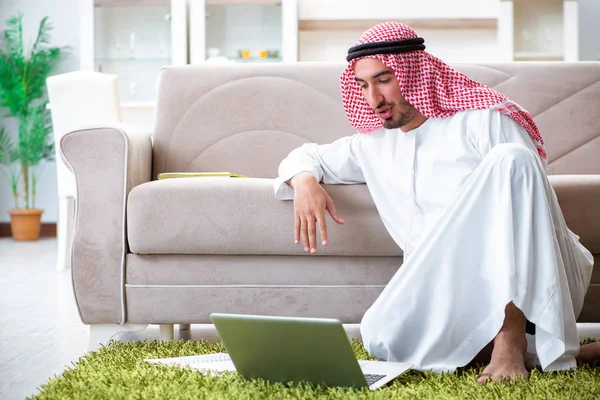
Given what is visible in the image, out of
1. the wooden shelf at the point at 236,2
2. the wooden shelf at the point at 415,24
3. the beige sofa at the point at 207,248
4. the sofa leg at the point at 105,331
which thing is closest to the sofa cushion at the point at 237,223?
the beige sofa at the point at 207,248

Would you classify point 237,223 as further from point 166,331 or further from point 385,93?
point 385,93

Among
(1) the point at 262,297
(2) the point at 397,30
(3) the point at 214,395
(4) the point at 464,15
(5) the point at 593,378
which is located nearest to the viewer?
(3) the point at 214,395

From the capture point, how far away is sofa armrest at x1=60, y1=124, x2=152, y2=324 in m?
1.98

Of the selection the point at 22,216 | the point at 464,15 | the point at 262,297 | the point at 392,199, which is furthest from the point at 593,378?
the point at 22,216

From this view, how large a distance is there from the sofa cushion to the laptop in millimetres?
505

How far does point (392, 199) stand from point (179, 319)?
0.64 meters

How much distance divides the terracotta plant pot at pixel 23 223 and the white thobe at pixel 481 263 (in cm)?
475

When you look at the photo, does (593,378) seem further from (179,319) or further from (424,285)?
(179,319)

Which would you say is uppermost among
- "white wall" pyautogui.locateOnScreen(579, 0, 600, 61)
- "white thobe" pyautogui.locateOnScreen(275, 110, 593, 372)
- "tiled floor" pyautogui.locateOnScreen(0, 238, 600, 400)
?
"white wall" pyautogui.locateOnScreen(579, 0, 600, 61)

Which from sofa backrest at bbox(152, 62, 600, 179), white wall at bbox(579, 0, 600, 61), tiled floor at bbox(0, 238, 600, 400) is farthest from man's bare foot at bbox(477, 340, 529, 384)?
white wall at bbox(579, 0, 600, 61)

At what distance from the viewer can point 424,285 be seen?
1.56 m

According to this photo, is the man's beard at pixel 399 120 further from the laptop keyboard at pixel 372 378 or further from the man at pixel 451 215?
the laptop keyboard at pixel 372 378

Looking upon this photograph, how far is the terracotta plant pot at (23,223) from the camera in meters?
5.86

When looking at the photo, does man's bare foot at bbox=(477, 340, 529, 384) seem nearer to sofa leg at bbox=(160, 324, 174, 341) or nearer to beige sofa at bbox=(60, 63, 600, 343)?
beige sofa at bbox=(60, 63, 600, 343)
